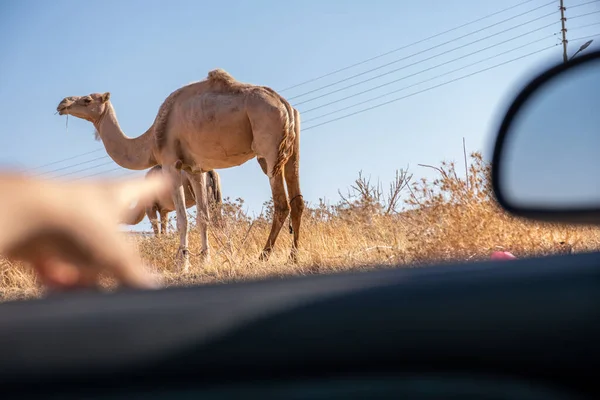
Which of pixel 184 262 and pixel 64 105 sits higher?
pixel 64 105

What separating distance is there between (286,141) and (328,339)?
8968 mm

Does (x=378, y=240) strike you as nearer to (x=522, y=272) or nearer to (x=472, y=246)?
(x=472, y=246)

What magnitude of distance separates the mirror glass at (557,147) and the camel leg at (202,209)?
845cm

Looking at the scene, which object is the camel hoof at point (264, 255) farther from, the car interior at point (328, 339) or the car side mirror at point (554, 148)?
the car interior at point (328, 339)

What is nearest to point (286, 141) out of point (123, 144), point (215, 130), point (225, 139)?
point (225, 139)

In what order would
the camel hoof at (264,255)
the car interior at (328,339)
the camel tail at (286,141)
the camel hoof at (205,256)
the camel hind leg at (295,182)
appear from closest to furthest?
the car interior at (328,339), the camel hoof at (264,255), the camel hoof at (205,256), the camel tail at (286,141), the camel hind leg at (295,182)

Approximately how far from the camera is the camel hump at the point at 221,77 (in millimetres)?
10672

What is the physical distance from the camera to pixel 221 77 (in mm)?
10672

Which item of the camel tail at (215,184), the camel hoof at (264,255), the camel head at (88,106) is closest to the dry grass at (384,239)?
the camel hoof at (264,255)

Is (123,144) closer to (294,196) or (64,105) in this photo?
(64,105)

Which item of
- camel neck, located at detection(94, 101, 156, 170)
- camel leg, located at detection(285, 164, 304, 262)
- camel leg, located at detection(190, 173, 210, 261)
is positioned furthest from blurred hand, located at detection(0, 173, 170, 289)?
camel neck, located at detection(94, 101, 156, 170)

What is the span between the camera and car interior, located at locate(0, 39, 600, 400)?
3.98 ft

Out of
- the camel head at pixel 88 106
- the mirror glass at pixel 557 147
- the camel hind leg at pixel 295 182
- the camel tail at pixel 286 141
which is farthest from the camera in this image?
the camel head at pixel 88 106

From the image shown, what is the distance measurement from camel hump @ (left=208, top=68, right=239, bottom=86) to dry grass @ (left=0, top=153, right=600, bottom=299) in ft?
5.65
